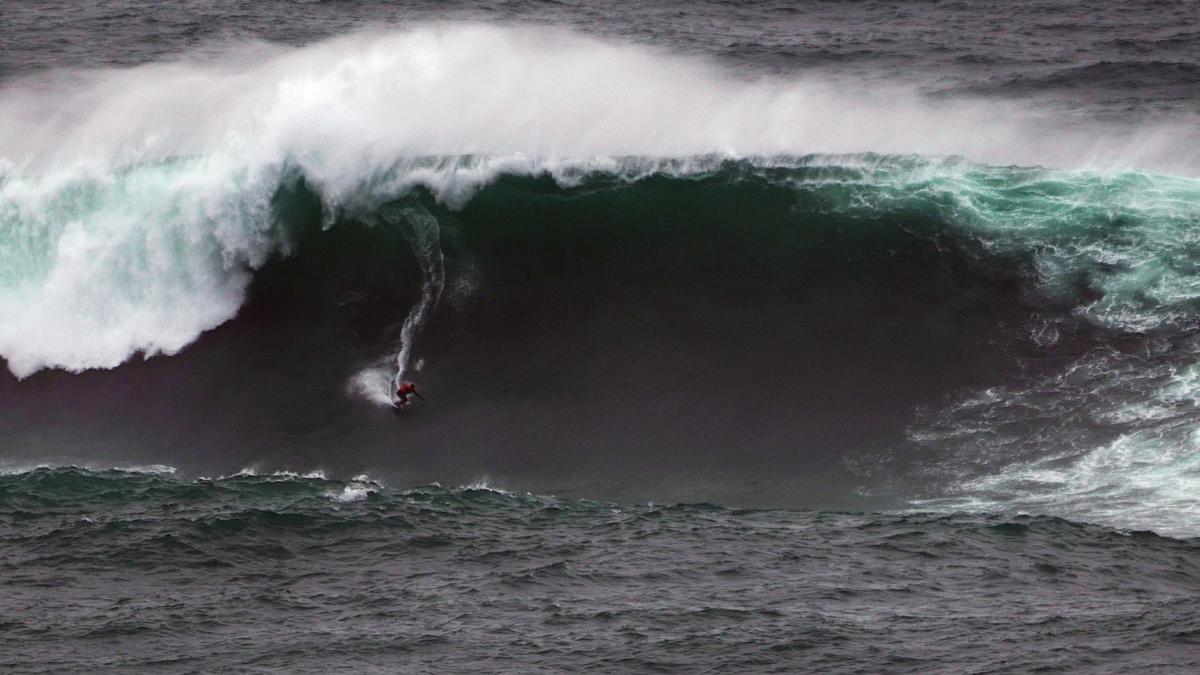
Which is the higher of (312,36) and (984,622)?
(312,36)

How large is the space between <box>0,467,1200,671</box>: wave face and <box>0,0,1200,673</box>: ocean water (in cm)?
6

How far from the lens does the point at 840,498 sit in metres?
21.0

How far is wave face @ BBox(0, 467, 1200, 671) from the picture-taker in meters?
16.8

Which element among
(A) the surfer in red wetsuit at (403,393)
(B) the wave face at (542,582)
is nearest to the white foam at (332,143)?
(A) the surfer in red wetsuit at (403,393)

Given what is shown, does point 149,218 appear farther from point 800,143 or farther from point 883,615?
point 883,615

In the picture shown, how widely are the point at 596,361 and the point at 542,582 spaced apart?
255 inches

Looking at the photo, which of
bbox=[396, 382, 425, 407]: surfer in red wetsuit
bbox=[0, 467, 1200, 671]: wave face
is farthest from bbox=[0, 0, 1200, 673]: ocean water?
bbox=[396, 382, 425, 407]: surfer in red wetsuit

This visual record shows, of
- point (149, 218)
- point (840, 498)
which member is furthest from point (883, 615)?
point (149, 218)

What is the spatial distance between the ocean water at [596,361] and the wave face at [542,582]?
0.06m

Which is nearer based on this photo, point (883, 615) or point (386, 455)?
point (883, 615)

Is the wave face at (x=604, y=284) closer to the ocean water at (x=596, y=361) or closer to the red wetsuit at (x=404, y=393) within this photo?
the ocean water at (x=596, y=361)

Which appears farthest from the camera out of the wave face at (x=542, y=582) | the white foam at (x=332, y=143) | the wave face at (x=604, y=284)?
the white foam at (x=332, y=143)

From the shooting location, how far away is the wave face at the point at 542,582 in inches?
660

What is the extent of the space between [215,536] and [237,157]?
864 centimetres
